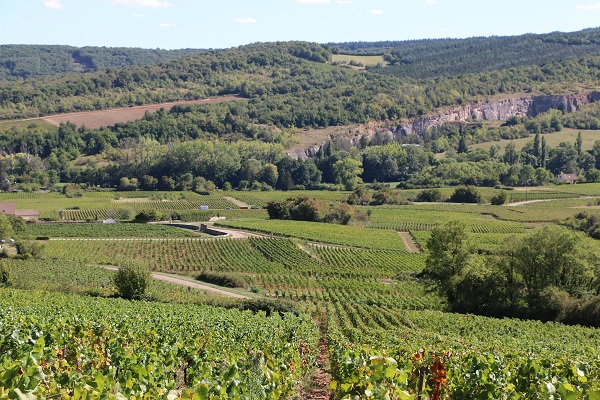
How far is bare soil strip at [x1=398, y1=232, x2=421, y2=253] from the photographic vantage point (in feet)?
265

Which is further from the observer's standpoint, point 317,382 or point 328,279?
point 328,279

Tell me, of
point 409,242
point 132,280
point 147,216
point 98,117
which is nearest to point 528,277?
point 132,280

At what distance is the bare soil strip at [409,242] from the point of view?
265 ft

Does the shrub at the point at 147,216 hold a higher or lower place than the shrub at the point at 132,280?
lower

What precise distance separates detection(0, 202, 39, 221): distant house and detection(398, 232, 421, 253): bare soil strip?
158 feet

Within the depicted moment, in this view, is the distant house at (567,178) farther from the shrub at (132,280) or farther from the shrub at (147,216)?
the shrub at (132,280)

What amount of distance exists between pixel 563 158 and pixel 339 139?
2096 inches

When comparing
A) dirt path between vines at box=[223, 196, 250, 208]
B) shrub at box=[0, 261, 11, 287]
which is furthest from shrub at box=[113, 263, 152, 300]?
dirt path between vines at box=[223, 196, 250, 208]

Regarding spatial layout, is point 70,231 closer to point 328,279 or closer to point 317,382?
point 328,279

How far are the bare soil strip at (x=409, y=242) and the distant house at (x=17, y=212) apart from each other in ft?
158

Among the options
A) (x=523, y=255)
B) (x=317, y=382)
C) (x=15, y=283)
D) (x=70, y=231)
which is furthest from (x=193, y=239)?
(x=317, y=382)

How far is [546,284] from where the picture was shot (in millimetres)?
46844

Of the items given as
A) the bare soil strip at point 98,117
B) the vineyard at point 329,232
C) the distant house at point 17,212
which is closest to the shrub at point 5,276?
the vineyard at point 329,232

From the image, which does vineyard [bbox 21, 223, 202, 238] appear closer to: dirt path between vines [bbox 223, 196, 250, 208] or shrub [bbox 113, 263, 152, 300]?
dirt path between vines [bbox 223, 196, 250, 208]
